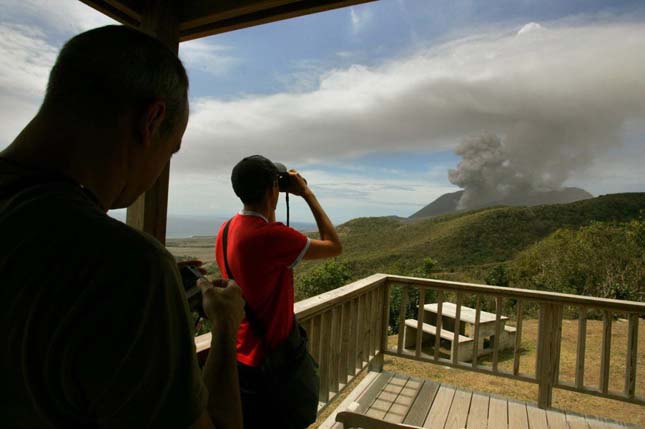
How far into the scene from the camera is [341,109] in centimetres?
6119

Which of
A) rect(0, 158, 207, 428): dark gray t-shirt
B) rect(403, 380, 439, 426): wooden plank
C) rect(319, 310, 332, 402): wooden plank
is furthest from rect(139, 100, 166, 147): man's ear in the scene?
rect(403, 380, 439, 426): wooden plank

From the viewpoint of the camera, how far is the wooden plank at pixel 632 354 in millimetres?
2850

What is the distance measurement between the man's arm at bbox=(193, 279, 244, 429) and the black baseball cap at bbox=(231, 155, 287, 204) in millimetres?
751

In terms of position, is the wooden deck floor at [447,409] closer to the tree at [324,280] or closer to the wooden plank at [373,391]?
the wooden plank at [373,391]

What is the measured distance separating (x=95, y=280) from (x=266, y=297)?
0.99 m

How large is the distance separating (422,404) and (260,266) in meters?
2.46

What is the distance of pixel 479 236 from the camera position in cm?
3070

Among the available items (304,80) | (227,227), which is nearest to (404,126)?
(304,80)

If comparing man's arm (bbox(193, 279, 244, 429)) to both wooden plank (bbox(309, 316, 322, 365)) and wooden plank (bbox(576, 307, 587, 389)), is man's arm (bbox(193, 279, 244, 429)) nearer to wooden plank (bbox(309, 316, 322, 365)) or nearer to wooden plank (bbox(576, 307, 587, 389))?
wooden plank (bbox(309, 316, 322, 365))

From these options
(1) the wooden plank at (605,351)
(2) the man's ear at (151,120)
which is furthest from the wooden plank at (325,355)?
(2) the man's ear at (151,120)

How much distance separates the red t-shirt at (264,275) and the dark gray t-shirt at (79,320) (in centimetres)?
92

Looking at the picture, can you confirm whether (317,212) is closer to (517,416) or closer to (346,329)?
(346,329)

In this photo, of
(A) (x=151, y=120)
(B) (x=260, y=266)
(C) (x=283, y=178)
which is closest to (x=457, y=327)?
(C) (x=283, y=178)

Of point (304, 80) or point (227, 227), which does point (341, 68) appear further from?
point (227, 227)
